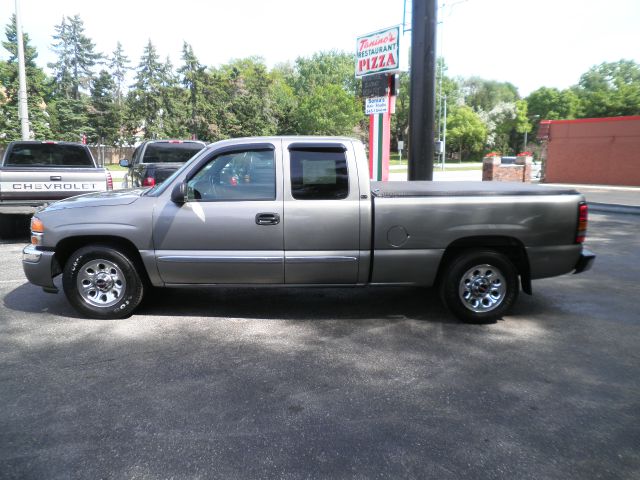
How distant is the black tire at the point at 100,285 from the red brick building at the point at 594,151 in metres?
28.4

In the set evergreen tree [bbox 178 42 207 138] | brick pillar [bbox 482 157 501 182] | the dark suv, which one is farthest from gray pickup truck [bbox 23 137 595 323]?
evergreen tree [bbox 178 42 207 138]

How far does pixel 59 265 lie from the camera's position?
5.50 meters

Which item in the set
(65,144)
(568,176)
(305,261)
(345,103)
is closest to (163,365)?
(305,261)

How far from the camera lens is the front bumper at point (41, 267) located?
211 inches

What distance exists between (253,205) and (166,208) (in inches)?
35.2

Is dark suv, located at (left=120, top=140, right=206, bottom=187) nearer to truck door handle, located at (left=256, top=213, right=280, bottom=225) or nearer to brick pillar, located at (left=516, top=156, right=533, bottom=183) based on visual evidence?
truck door handle, located at (left=256, top=213, right=280, bottom=225)

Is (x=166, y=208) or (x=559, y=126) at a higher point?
(x=559, y=126)

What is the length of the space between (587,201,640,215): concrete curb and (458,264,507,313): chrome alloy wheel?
12617 mm

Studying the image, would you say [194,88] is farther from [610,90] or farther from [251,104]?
[610,90]

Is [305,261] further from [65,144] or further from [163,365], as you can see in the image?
[65,144]

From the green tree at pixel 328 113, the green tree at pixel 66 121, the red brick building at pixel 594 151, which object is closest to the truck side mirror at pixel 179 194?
the red brick building at pixel 594 151

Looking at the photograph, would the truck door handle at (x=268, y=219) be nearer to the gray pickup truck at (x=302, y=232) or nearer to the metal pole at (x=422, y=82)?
the gray pickup truck at (x=302, y=232)

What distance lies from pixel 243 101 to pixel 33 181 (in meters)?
45.5

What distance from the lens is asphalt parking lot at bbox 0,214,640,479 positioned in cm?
295
